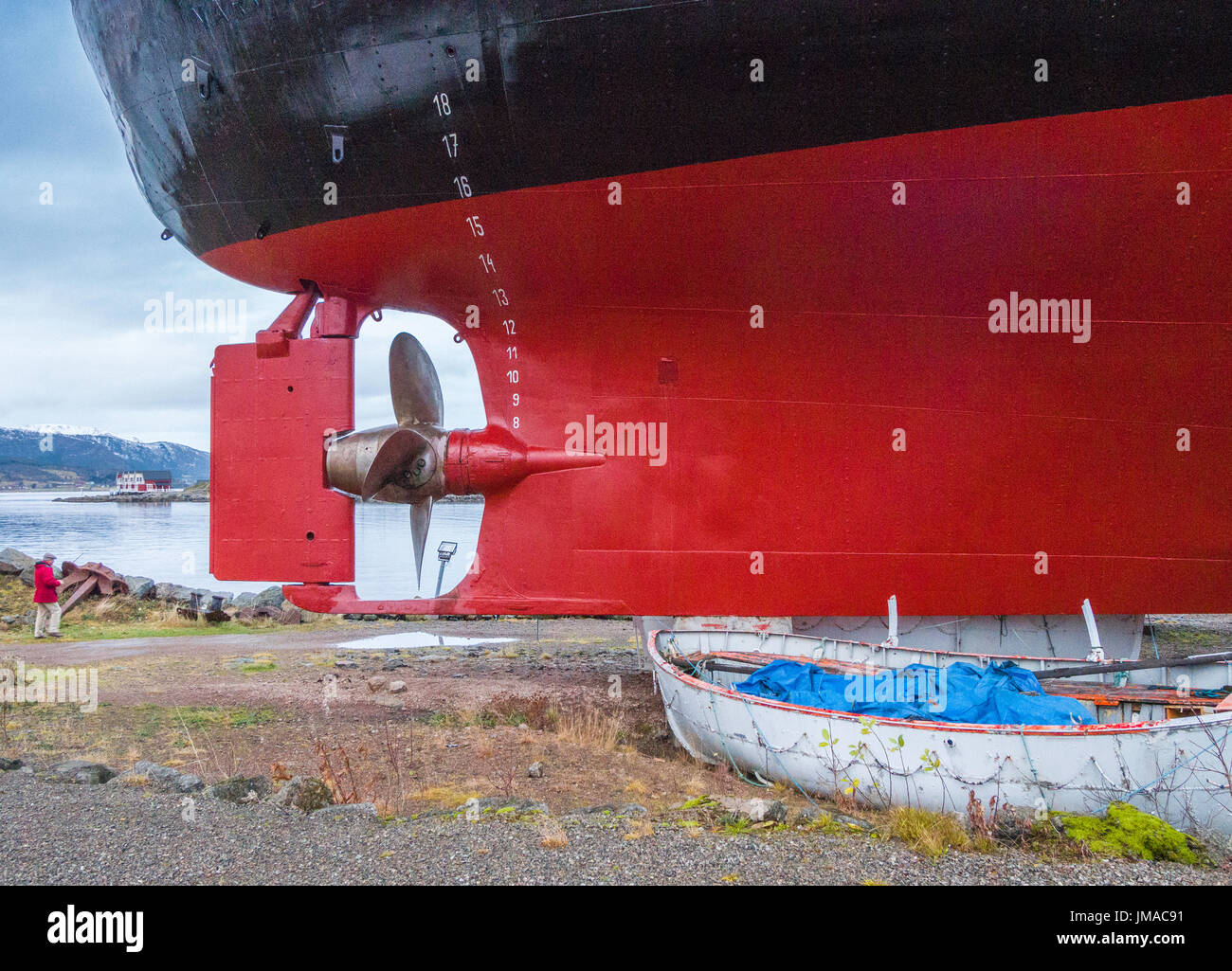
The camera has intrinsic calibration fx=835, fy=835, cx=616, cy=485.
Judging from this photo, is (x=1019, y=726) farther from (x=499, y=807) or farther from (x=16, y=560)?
(x=16, y=560)

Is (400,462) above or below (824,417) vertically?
below

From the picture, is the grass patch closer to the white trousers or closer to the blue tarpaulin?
the blue tarpaulin

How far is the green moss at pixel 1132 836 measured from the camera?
14.8 ft

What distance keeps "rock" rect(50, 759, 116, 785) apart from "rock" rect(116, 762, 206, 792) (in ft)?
0.22

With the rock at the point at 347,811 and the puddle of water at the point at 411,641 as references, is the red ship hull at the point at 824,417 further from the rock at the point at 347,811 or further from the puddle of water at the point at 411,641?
the puddle of water at the point at 411,641

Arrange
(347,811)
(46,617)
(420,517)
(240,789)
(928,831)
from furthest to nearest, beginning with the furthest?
1. (46,617)
2. (420,517)
3. (240,789)
4. (347,811)
5. (928,831)

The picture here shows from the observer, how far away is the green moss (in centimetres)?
451

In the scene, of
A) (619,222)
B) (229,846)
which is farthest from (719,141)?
(229,846)

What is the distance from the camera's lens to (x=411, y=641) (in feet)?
48.3

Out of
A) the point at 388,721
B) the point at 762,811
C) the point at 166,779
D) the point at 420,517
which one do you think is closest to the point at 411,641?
the point at 388,721

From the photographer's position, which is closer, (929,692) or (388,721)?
(929,692)

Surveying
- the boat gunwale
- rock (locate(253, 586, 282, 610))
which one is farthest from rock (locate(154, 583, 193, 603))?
the boat gunwale

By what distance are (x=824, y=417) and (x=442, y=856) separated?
157 inches

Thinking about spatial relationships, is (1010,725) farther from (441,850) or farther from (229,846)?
(229,846)
